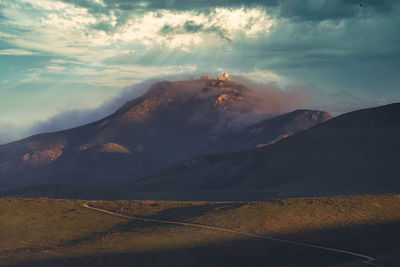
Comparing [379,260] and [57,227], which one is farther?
[57,227]

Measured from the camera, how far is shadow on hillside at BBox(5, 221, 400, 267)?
63.2m

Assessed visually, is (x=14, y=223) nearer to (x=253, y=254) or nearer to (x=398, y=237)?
(x=253, y=254)

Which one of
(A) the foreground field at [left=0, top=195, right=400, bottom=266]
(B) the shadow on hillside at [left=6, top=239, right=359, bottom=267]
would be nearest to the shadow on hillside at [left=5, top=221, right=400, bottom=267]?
(B) the shadow on hillside at [left=6, top=239, right=359, bottom=267]

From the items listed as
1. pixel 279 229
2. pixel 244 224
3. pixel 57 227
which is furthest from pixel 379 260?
pixel 57 227

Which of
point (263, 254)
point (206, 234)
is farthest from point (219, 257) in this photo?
point (206, 234)

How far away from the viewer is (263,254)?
68.1m

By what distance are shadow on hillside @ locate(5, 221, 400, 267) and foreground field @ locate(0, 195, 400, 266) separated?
Result: 130 mm

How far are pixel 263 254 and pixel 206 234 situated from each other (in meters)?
14.9

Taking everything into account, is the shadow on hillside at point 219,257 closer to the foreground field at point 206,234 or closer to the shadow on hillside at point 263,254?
the shadow on hillside at point 263,254

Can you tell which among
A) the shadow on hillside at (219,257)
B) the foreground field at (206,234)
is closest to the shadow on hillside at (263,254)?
the shadow on hillside at (219,257)

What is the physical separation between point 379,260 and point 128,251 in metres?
34.9

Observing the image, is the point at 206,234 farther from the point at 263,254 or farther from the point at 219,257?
the point at 263,254

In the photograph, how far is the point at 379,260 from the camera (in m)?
57.1

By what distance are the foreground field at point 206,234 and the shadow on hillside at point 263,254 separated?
13 centimetres
